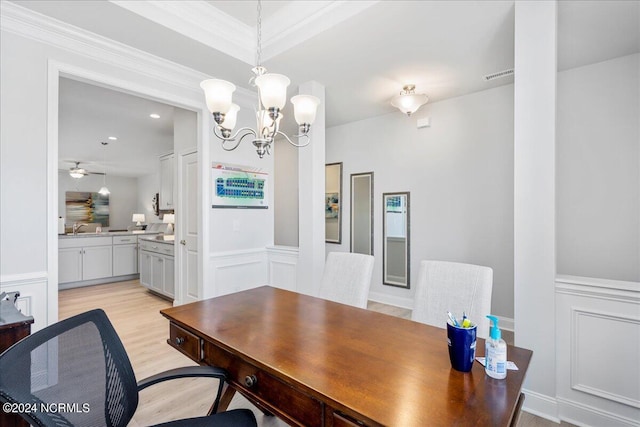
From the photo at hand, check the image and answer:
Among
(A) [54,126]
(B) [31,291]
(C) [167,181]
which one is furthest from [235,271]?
(C) [167,181]

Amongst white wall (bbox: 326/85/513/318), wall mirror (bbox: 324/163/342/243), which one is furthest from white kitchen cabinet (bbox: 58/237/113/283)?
white wall (bbox: 326/85/513/318)

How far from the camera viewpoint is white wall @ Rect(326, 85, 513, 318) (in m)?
3.31

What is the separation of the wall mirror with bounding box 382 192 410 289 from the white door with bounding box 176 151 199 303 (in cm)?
250

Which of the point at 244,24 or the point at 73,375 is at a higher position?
the point at 244,24

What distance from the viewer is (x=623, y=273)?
8.54ft

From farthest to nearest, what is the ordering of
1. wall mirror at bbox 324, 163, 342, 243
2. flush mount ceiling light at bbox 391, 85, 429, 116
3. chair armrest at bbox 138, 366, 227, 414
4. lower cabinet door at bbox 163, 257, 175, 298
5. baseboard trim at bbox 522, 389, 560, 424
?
wall mirror at bbox 324, 163, 342, 243 → lower cabinet door at bbox 163, 257, 175, 298 → flush mount ceiling light at bbox 391, 85, 429, 116 → baseboard trim at bbox 522, 389, 560, 424 → chair armrest at bbox 138, 366, 227, 414

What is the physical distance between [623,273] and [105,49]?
478 centimetres

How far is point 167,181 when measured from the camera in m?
5.02

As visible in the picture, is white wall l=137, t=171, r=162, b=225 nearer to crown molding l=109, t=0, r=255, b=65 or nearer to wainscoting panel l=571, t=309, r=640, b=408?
crown molding l=109, t=0, r=255, b=65

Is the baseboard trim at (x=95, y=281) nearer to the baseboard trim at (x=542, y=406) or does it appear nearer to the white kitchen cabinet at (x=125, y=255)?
the white kitchen cabinet at (x=125, y=255)

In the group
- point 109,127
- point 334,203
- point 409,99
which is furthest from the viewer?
point 109,127

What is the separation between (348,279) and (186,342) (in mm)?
1076

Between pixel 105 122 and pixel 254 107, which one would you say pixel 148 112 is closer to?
pixel 105 122

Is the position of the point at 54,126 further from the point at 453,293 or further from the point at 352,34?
the point at 453,293
